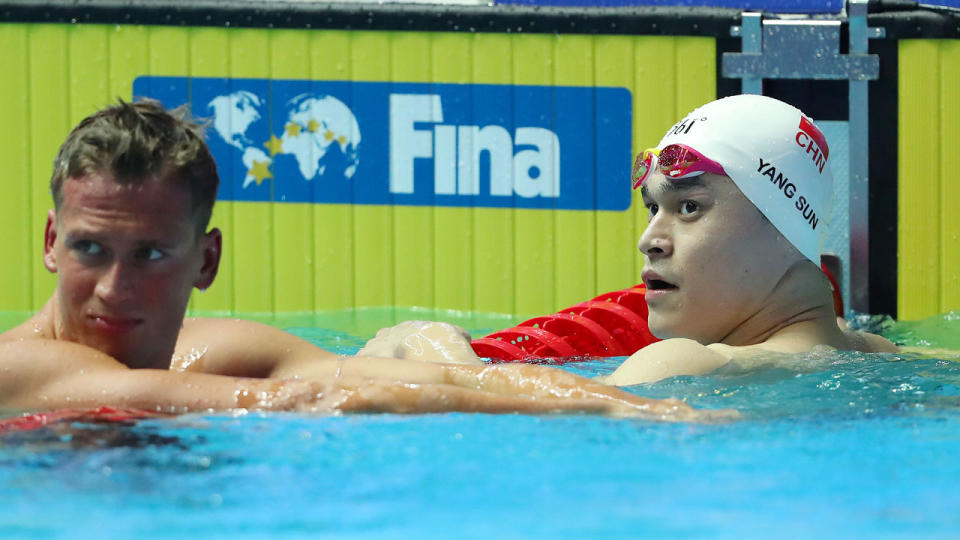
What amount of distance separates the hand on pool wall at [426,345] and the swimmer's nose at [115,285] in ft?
4.00

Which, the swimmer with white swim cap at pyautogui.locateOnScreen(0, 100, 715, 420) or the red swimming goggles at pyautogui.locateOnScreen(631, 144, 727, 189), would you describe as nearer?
the swimmer with white swim cap at pyautogui.locateOnScreen(0, 100, 715, 420)

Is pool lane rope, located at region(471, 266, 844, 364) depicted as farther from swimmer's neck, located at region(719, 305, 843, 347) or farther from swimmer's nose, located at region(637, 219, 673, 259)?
swimmer's neck, located at region(719, 305, 843, 347)

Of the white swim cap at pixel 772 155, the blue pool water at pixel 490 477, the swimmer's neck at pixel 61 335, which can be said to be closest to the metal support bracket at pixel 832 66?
the white swim cap at pixel 772 155

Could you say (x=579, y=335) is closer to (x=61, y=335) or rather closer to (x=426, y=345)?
(x=426, y=345)

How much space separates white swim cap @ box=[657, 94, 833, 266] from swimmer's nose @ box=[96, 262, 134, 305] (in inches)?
73.0

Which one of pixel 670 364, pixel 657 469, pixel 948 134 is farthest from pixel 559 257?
pixel 657 469

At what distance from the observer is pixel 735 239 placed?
3.78 m

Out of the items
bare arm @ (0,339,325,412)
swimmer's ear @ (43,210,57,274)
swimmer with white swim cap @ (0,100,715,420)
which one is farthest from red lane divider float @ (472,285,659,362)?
swimmer's ear @ (43,210,57,274)

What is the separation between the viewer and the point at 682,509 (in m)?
2.17

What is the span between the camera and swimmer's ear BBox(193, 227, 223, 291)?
2.93 meters

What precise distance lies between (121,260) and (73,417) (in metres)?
0.35

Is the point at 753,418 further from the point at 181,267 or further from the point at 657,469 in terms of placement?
the point at 181,267

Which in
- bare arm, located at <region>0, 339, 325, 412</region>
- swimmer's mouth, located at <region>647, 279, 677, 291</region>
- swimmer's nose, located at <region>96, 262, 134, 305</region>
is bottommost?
bare arm, located at <region>0, 339, 325, 412</region>

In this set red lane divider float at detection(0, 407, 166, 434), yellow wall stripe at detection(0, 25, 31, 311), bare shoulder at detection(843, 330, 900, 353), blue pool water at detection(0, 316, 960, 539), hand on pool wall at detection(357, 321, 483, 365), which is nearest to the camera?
blue pool water at detection(0, 316, 960, 539)
